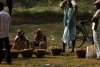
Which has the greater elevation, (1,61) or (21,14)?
(1,61)

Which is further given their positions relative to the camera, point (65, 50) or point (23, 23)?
point (23, 23)

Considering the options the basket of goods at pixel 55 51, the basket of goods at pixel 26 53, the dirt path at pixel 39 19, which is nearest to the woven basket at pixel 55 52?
the basket of goods at pixel 55 51

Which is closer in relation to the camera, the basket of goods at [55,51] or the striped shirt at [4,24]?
the striped shirt at [4,24]

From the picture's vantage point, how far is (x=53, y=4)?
32062mm

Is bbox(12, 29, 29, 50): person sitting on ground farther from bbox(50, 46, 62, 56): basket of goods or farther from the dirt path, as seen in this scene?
the dirt path

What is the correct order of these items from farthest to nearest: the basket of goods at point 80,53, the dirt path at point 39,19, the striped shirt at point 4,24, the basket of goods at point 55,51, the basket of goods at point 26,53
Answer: the dirt path at point 39,19 < the basket of goods at point 55,51 < the basket of goods at point 26,53 < the basket of goods at point 80,53 < the striped shirt at point 4,24

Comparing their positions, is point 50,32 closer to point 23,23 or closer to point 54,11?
point 23,23

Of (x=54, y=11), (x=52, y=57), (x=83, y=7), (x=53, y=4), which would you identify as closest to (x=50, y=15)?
(x=54, y=11)

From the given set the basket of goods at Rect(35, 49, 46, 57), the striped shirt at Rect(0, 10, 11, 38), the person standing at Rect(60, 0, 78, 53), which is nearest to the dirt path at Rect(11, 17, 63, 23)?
the person standing at Rect(60, 0, 78, 53)

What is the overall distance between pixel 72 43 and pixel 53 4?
19405 millimetres

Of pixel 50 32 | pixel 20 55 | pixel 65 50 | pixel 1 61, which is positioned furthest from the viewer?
pixel 50 32

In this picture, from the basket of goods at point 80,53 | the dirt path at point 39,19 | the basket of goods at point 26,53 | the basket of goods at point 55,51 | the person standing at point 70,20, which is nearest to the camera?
the basket of goods at point 80,53

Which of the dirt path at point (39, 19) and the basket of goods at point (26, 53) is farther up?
the basket of goods at point (26, 53)

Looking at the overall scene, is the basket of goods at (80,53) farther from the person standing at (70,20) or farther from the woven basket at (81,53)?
the person standing at (70,20)
